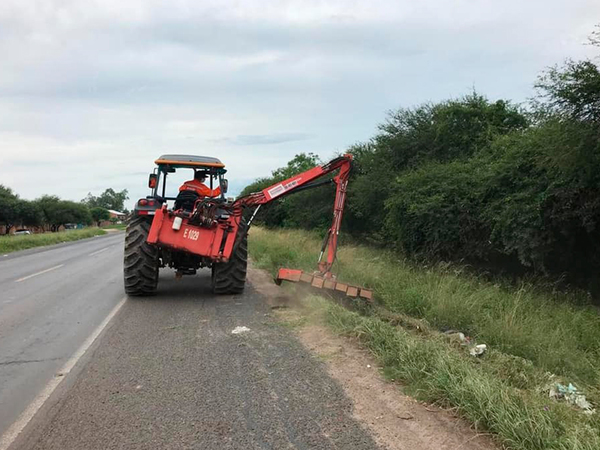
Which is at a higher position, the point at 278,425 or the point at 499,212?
the point at 499,212

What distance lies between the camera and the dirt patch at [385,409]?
12.3 feet

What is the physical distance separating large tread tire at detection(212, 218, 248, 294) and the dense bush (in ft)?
16.3

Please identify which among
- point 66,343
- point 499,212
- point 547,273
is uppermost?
point 499,212

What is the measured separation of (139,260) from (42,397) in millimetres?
5296

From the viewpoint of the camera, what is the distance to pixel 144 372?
17.9ft

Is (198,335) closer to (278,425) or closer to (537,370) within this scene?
(278,425)

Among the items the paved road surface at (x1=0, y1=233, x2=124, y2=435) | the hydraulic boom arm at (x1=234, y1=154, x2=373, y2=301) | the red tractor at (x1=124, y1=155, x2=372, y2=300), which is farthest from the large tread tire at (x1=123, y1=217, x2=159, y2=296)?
the hydraulic boom arm at (x1=234, y1=154, x2=373, y2=301)

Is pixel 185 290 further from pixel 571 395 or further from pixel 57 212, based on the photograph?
pixel 57 212

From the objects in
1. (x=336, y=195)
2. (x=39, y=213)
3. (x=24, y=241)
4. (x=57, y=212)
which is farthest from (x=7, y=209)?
(x=336, y=195)

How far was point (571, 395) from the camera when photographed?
15.5 feet

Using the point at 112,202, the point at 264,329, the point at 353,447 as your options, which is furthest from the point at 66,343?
the point at 112,202

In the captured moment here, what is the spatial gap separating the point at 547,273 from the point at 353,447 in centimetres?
788

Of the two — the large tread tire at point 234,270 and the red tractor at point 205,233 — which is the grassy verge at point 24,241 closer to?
the red tractor at point 205,233

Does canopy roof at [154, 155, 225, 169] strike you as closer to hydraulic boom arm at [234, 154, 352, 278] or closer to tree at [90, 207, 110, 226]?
hydraulic boom arm at [234, 154, 352, 278]
